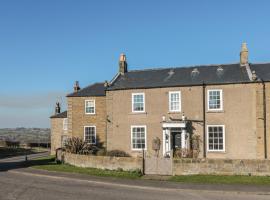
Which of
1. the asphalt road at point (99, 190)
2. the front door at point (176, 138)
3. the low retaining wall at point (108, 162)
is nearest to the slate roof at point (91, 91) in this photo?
the front door at point (176, 138)

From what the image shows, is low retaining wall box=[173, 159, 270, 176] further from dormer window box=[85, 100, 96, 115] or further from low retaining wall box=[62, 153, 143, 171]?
dormer window box=[85, 100, 96, 115]

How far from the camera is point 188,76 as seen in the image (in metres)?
38.3

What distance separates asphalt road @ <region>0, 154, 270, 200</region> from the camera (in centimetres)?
1884

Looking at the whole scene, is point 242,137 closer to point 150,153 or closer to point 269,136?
point 269,136

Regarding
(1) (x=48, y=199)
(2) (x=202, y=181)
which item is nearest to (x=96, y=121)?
(2) (x=202, y=181)

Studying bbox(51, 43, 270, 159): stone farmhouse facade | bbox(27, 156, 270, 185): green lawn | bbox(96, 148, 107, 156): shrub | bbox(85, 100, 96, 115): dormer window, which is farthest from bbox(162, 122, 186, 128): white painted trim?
bbox(85, 100, 96, 115): dormer window

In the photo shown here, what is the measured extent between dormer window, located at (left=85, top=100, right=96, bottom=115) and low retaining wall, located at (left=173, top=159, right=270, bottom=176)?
56.5 ft

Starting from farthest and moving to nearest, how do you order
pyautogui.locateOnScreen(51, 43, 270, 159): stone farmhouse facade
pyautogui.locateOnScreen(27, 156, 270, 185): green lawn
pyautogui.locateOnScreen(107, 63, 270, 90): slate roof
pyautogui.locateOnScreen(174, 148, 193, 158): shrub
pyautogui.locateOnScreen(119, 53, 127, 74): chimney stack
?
pyautogui.locateOnScreen(119, 53, 127, 74): chimney stack < pyautogui.locateOnScreen(107, 63, 270, 90): slate roof < pyautogui.locateOnScreen(51, 43, 270, 159): stone farmhouse facade < pyautogui.locateOnScreen(174, 148, 193, 158): shrub < pyautogui.locateOnScreen(27, 156, 270, 185): green lawn

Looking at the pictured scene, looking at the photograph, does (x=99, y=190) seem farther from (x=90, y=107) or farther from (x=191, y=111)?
(x=90, y=107)

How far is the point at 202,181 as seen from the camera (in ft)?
79.6

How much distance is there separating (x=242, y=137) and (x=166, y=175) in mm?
9753

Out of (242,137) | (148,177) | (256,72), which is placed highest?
(256,72)

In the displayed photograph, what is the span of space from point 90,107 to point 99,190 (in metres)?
22.7

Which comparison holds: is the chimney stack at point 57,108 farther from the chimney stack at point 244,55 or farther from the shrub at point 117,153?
the chimney stack at point 244,55
